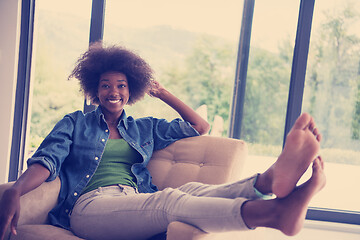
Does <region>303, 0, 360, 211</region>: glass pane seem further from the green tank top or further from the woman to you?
the green tank top

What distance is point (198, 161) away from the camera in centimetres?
186

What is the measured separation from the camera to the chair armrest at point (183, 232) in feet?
3.84

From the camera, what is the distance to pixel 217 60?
2.96 meters

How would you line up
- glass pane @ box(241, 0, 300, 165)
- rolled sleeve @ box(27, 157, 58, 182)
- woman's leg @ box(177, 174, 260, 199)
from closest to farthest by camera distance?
woman's leg @ box(177, 174, 260, 199) → rolled sleeve @ box(27, 157, 58, 182) → glass pane @ box(241, 0, 300, 165)

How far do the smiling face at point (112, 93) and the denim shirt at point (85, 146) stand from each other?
0.16ft

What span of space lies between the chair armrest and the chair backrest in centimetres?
Answer: 58

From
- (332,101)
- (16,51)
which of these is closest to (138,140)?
(16,51)

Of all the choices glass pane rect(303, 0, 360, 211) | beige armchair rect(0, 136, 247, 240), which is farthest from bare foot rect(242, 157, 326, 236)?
glass pane rect(303, 0, 360, 211)

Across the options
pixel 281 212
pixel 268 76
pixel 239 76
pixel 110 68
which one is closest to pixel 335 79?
pixel 268 76

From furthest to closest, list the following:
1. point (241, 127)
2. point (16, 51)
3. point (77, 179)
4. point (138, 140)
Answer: point (241, 127), point (16, 51), point (138, 140), point (77, 179)

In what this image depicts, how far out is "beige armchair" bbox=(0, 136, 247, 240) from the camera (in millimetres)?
1504

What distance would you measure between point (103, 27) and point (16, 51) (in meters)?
0.69

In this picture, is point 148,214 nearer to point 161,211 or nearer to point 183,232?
point 161,211

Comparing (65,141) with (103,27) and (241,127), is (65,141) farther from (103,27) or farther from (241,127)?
(241,127)
